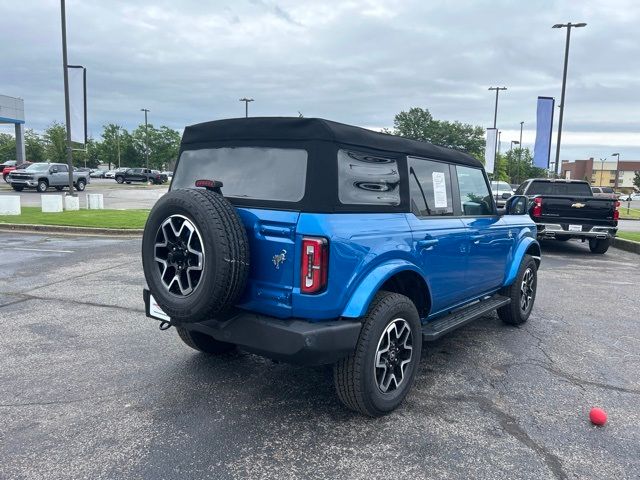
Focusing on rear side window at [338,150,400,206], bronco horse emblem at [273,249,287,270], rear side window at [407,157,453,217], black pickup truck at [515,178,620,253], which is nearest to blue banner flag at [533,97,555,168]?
black pickup truck at [515,178,620,253]

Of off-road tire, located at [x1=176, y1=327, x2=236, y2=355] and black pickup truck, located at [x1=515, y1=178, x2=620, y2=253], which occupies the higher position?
black pickup truck, located at [x1=515, y1=178, x2=620, y2=253]

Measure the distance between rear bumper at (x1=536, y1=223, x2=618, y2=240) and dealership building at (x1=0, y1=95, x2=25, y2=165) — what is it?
4241cm

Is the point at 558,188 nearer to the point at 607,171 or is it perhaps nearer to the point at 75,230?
the point at 75,230

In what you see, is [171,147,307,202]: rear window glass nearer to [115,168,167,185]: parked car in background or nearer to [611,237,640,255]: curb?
[611,237,640,255]: curb

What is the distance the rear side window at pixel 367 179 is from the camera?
3213 millimetres

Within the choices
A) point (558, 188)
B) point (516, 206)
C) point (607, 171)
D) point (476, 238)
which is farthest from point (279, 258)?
point (607, 171)

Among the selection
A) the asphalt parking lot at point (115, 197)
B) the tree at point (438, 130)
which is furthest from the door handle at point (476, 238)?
the tree at point (438, 130)

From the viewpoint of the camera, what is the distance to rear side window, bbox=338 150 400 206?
3213 mm

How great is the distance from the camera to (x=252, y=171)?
3.42m

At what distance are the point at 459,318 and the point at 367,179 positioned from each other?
1.67 metres

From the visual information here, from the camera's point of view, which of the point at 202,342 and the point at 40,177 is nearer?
the point at 202,342

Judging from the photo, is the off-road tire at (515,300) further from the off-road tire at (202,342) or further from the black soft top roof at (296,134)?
the off-road tire at (202,342)

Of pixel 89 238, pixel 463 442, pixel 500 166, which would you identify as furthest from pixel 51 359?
pixel 500 166

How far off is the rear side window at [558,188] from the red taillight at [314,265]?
37.6 ft
